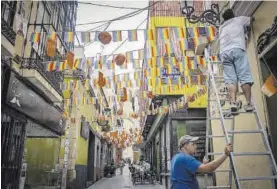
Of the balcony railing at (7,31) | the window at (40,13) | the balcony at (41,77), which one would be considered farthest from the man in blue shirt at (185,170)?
the window at (40,13)

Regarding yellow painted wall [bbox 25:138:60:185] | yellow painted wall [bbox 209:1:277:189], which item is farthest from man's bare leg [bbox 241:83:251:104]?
yellow painted wall [bbox 25:138:60:185]

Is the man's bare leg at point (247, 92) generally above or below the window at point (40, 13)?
below

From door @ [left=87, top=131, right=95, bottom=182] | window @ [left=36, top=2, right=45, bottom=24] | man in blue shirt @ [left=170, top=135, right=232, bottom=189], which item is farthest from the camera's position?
door @ [left=87, top=131, right=95, bottom=182]

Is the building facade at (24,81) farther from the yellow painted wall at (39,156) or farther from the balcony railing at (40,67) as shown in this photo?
the yellow painted wall at (39,156)

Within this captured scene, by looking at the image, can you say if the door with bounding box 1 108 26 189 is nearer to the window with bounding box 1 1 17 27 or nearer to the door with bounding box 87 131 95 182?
the window with bounding box 1 1 17 27

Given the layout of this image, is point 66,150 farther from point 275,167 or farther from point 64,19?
point 275,167

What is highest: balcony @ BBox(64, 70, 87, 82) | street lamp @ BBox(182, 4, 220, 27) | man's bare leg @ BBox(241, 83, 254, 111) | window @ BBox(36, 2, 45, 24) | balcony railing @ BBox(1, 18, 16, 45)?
window @ BBox(36, 2, 45, 24)

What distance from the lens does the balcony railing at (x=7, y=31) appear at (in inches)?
242

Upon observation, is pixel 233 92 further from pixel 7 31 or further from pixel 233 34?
pixel 7 31

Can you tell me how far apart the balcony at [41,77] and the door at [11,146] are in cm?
129

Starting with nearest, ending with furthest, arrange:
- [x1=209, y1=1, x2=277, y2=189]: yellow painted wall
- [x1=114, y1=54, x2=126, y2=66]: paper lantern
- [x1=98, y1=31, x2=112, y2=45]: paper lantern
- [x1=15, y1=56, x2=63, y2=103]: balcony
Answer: [x1=209, y1=1, x2=277, y2=189]: yellow painted wall < [x1=98, y1=31, x2=112, y2=45]: paper lantern < [x1=15, y1=56, x2=63, y2=103]: balcony < [x1=114, y1=54, x2=126, y2=66]: paper lantern

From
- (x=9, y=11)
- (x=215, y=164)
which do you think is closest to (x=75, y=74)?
(x=9, y=11)

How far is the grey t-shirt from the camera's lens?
434 cm

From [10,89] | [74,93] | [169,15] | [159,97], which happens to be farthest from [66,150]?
[169,15]
